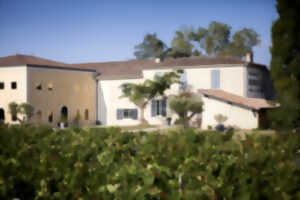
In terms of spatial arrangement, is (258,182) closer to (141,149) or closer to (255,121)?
(141,149)

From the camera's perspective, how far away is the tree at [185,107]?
27.2 metres

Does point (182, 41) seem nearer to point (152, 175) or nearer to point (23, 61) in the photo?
point (23, 61)

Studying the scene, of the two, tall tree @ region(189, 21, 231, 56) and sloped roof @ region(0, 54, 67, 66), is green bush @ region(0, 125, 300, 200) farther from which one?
tall tree @ region(189, 21, 231, 56)

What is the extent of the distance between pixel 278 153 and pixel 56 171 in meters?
2.54

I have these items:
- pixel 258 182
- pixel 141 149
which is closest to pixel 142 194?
pixel 258 182

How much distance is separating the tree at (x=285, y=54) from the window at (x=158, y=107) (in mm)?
10988

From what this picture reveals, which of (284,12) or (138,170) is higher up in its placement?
(284,12)

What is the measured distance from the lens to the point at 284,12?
2044 cm

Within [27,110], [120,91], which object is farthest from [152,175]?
[120,91]

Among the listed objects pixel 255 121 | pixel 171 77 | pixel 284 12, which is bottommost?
pixel 255 121

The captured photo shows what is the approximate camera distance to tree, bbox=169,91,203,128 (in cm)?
2719

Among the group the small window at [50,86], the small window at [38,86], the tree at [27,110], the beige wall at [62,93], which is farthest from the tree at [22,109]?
the small window at [50,86]

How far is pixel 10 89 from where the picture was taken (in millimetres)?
28094

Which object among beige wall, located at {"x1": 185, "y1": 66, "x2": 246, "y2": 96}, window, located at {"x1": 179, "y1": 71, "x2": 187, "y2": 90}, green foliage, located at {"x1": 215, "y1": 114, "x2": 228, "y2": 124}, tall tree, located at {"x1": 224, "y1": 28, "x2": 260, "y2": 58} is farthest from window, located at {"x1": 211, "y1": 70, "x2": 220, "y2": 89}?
tall tree, located at {"x1": 224, "y1": 28, "x2": 260, "y2": 58}
